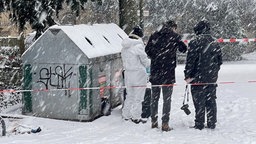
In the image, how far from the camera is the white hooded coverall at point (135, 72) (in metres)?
7.51

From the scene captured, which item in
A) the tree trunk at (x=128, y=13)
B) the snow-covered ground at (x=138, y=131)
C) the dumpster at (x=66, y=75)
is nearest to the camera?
the snow-covered ground at (x=138, y=131)

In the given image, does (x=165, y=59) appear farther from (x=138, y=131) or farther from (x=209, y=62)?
(x=138, y=131)

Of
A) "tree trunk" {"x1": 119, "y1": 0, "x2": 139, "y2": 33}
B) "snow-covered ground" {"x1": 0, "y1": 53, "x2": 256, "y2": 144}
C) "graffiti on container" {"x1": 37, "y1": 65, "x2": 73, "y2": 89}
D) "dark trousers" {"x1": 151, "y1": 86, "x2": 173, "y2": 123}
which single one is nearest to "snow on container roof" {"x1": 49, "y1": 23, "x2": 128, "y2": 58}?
"tree trunk" {"x1": 119, "y1": 0, "x2": 139, "y2": 33}

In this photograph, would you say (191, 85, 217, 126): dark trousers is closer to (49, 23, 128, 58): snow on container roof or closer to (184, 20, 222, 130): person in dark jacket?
(184, 20, 222, 130): person in dark jacket

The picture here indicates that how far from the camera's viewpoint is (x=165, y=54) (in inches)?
270

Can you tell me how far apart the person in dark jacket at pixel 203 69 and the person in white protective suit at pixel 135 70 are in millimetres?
962

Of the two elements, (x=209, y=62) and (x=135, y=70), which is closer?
(x=209, y=62)

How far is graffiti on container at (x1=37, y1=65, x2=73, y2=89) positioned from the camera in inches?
309

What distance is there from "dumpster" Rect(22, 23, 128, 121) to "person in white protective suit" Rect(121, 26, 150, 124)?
637 mm

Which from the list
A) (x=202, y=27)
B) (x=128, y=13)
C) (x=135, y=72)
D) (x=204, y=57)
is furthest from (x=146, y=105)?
(x=128, y=13)

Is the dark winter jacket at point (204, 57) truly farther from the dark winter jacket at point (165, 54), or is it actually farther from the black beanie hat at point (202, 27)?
the dark winter jacket at point (165, 54)

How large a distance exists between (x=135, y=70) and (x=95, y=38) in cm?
149

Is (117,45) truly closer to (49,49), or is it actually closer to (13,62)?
(49,49)

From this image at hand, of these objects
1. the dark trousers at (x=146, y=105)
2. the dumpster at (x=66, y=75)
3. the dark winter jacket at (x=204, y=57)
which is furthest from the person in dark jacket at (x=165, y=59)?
the dumpster at (x=66, y=75)
